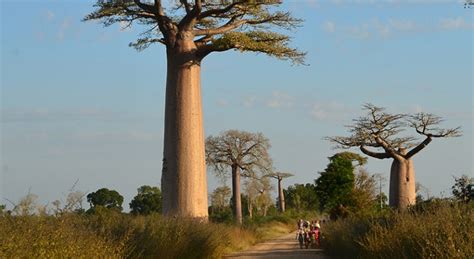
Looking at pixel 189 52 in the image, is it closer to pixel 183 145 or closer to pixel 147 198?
pixel 183 145

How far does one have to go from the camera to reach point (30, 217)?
26.6ft

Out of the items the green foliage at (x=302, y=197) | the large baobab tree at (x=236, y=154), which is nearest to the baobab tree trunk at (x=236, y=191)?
the large baobab tree at (x=236, y=154)

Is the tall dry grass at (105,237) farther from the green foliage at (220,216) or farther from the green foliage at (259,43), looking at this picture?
the green foliage at (220,216)

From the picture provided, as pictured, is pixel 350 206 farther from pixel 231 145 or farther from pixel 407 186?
pixel 231 145

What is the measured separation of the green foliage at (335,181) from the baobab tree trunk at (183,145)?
61.8 ft

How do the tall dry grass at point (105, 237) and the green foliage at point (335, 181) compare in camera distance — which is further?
the green foliage at point (335, 181)

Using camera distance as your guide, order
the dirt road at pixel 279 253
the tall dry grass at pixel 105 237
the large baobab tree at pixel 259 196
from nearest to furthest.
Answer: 1. the tall dry grass at pixel 105 237
2. the dirt road at pixel 279 253
3. the large baobab tree at pixel 259 196

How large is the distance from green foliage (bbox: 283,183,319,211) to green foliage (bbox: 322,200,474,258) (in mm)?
59693

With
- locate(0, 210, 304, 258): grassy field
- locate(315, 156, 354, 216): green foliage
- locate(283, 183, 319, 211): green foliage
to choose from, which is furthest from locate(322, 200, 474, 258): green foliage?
locate(283, 183, 319, 211): green foliage

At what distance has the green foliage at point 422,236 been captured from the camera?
25.6ft

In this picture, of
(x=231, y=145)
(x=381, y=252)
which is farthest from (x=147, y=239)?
(x=231, y=145)

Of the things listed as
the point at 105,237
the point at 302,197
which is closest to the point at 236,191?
the point at 105,237

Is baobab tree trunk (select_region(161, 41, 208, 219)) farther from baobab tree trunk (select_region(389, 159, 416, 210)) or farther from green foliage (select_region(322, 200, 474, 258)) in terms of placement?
baobab tree trunk (select_region(389, 159, 416, 210))

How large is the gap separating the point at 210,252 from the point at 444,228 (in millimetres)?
7319
